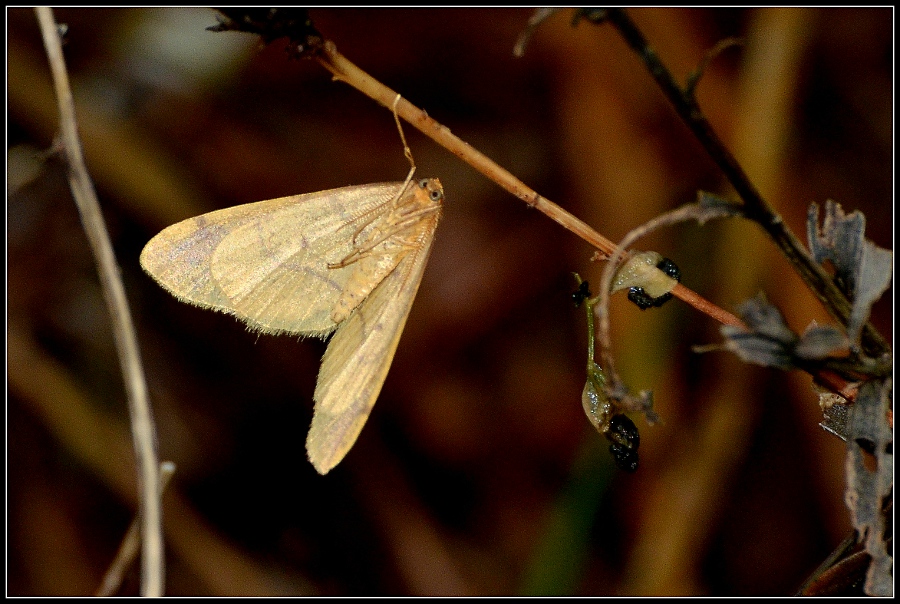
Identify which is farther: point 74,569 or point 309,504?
point 309,504

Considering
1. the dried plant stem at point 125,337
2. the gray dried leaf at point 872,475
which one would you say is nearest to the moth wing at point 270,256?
the dried plant stem at point 125,337

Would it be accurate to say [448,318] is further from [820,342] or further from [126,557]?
[820,342]

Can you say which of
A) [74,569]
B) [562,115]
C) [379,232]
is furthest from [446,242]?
[74,569]

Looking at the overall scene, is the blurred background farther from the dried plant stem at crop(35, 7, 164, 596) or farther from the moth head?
the dried plant stem at crop(35, 7, 164, 596)

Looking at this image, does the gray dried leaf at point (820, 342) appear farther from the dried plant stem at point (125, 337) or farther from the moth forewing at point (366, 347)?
the dried plant stem at point (125, 337)

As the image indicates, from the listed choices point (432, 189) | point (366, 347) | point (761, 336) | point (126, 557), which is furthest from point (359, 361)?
point (761, 336)

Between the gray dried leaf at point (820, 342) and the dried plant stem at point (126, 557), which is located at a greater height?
the gray dried leaf at point (820, 342)

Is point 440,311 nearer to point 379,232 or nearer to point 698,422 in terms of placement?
point 698,422

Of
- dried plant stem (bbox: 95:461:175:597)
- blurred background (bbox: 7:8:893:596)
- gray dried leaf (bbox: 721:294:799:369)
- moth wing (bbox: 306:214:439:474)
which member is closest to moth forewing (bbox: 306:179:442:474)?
moth wing (bbox: 306:214:439:474)

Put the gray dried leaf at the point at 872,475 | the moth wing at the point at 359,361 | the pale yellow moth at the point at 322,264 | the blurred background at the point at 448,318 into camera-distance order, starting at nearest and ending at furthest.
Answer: the gray dried leaf at the point at 872,475 < the moth wing at the point at 359,361 < the pale yellow moth at the point at 322,264 < the blurred background at the point at 448,318
